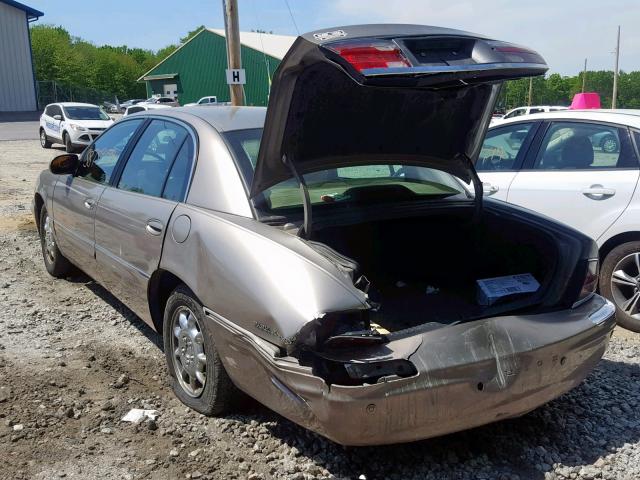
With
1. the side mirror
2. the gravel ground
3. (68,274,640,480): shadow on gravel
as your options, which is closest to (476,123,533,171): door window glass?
the gravel ground

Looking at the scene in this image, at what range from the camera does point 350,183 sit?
3783 millimetres

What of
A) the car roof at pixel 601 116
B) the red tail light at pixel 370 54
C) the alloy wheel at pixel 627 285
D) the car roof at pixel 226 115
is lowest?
the alloy wheel at pixel 627 285

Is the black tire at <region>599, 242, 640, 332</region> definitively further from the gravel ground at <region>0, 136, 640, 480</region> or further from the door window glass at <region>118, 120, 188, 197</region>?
the door window glass at <region>118, 120, 188, 197</region>

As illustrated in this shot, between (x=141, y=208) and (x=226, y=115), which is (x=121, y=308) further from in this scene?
(x=226, y=115)

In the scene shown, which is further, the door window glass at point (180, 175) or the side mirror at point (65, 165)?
the side mirror at point (65, 165)

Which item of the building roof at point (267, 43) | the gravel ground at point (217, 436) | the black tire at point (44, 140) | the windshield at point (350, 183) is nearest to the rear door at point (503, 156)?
the windshield at point (350, 183)

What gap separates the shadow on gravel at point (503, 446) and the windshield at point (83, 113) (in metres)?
19.7

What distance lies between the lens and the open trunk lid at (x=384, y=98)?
8.66ft

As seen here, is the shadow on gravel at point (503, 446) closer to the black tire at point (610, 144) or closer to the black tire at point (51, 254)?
the black tire at point (610, 144)

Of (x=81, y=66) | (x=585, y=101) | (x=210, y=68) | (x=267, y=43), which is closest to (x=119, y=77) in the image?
(x=81, y=66)

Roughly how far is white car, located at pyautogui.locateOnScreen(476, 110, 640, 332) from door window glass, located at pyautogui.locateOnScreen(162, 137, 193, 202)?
300 centimetres

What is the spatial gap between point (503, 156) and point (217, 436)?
3839mm

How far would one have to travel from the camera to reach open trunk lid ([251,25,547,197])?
2.64m

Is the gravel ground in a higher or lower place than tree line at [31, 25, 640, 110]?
lower
